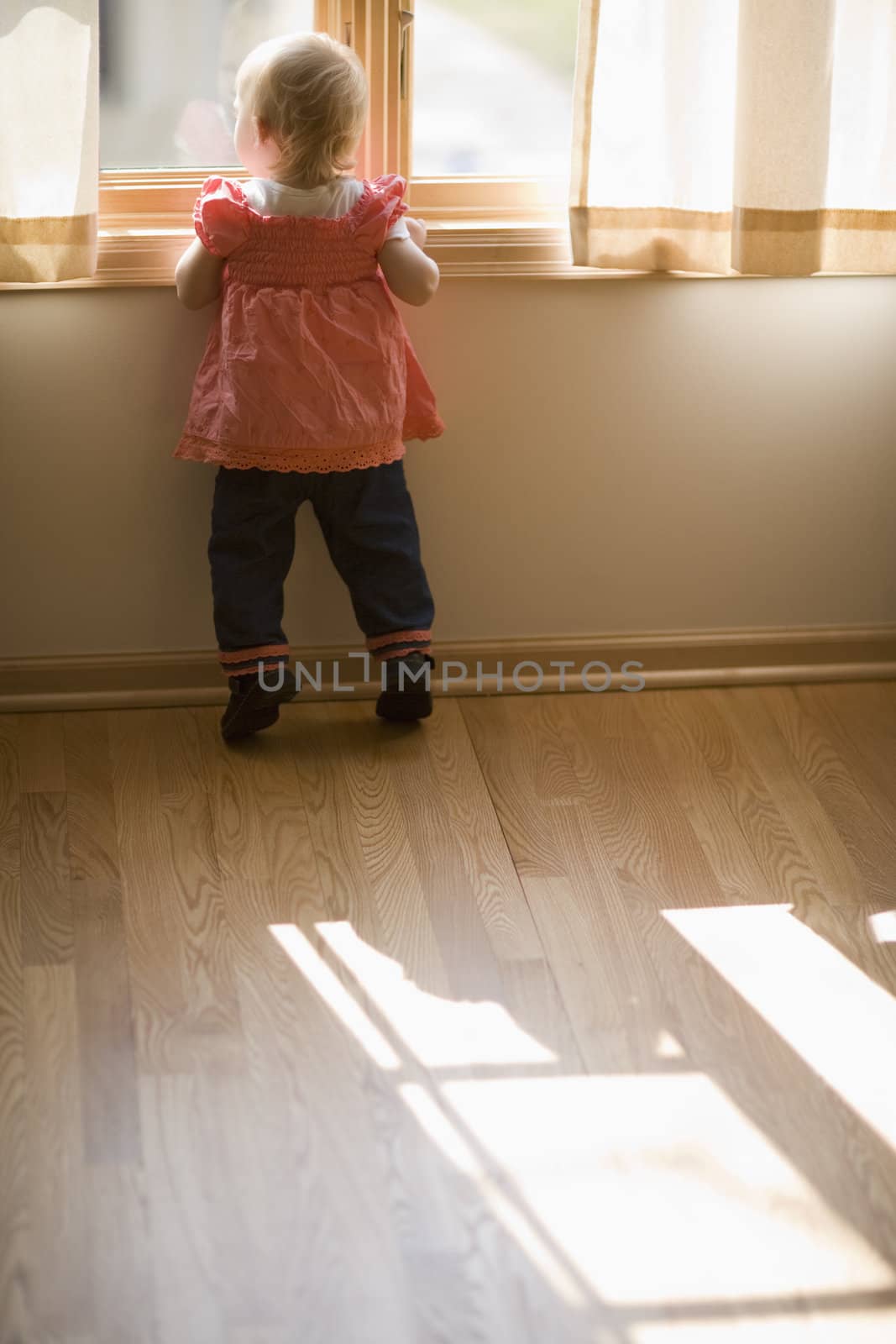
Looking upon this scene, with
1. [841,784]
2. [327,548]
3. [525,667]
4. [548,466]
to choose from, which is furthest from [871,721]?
[327,548]

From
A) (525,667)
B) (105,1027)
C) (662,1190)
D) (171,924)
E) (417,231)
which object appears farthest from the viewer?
(525,667)

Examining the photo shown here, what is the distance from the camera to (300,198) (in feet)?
6.97

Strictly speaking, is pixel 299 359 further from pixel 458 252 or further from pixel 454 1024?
pixel 454 1024

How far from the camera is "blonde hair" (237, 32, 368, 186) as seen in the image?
2039 mm

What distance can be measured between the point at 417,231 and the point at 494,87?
0.28m

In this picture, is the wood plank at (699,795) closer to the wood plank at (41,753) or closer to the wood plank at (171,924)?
the wood plank at (171,924)

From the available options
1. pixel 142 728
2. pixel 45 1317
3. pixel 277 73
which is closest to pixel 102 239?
pixel 277 73

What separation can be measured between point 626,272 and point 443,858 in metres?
0.96

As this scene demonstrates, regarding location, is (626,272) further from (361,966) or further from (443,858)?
(361,966)

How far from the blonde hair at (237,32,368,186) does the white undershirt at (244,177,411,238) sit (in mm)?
32

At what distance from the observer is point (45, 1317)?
1.42 meters

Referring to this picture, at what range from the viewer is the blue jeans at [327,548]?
7.47ft

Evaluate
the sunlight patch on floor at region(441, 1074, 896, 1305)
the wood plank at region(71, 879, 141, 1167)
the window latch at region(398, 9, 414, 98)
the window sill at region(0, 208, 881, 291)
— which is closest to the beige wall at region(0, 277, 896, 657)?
the window sill at region(0, 208, 881, 291)

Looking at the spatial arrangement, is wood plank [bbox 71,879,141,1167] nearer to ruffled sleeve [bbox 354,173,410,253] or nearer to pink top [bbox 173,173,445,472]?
pink top [bbox 173,173,445,472]
